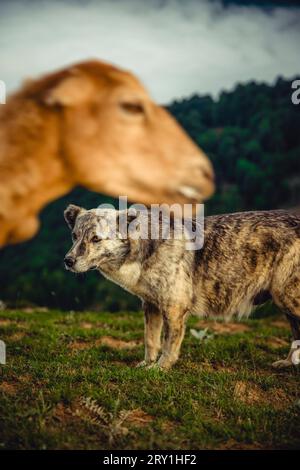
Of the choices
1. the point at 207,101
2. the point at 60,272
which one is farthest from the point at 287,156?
the point at 60,272

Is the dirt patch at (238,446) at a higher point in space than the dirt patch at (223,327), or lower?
higher

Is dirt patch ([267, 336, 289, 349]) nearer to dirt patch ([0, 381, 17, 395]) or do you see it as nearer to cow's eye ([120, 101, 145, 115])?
dirt patch ([0, 381, 17, 395])

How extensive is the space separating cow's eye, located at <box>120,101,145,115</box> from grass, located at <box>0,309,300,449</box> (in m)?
3.01

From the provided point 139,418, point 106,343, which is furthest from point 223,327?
point 139,418

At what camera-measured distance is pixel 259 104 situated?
7812 cm

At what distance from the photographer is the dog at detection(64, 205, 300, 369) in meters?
5.40

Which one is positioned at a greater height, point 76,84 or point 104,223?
point 76,84

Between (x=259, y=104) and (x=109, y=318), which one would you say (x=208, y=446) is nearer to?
(x=109, y=318)

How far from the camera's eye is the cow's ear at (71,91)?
417 cm

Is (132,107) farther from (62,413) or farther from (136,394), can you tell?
(62,413)

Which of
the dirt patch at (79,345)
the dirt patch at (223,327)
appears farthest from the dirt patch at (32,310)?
the dirt patch at (223,327)

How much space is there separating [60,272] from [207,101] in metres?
27.9

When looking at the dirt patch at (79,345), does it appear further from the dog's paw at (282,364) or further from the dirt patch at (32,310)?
Result: the dirt patch at (32,310)

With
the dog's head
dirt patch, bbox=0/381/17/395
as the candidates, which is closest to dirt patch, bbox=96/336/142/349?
the dog's head
